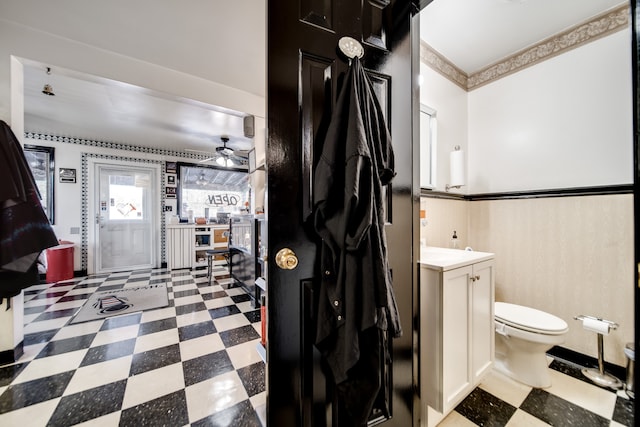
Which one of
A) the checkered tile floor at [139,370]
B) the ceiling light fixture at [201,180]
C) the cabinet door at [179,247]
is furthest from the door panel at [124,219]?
the checkered tile floor at [139,370]

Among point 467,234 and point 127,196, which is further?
point 127,196

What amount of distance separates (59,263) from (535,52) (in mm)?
6852

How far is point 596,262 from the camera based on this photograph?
5.65 ft

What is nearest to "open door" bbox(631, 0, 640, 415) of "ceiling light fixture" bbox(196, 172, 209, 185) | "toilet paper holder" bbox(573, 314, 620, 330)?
"toilet paper holder" bbox(573, 314, 620, 330)

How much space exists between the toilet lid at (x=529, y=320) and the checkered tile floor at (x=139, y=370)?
1.74 metres

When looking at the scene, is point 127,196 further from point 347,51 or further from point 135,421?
point 347,51

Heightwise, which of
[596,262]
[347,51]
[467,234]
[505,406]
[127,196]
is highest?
[347,51]

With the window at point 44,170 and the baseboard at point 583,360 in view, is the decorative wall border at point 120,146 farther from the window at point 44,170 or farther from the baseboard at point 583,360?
the baseboard at point 583,360

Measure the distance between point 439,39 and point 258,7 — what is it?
1.51m

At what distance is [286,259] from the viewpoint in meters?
0.75

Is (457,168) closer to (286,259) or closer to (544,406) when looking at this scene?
(544,406)

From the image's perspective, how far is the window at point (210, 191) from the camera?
17.1 ft

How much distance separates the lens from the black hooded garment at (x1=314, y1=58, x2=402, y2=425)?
733 mm

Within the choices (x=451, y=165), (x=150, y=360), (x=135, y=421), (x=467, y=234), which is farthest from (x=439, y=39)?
(x=150, y=360)
